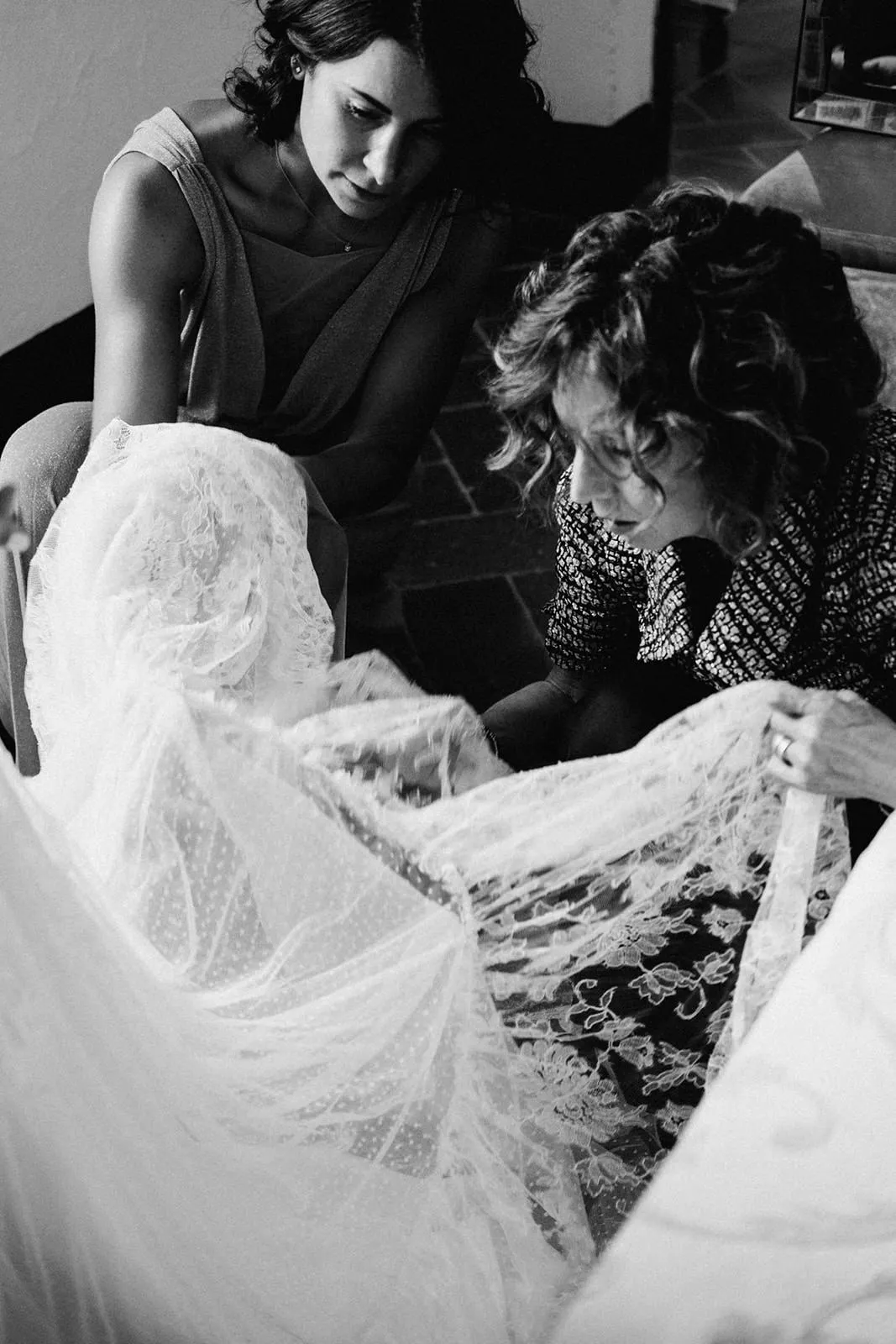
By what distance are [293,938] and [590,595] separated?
2.07 ft

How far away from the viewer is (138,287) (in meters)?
1.65

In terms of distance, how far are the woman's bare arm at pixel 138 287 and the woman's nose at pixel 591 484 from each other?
1.98 feet

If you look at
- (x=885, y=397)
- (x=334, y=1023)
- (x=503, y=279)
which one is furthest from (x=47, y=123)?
(x=334, y=1023)

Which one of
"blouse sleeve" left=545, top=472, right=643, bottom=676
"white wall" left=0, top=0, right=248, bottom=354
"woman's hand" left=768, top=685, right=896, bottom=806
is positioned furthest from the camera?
"white wall" left=0, top=0, right=248, bottom=354

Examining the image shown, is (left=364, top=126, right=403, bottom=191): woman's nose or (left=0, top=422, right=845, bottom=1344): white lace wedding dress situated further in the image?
(left=364, top=126, right=403, bottom=191): woman's nose

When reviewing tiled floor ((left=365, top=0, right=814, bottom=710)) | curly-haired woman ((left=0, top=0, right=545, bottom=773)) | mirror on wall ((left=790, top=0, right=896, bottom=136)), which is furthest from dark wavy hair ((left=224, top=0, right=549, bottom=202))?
mirror on wall ((left=790, top=0, right=896, bottom=136))

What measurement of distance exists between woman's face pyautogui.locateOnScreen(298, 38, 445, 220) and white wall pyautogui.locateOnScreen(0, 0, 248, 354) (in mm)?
1161

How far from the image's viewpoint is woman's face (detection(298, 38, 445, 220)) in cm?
153

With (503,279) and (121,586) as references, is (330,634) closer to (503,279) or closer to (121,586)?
(121,586)

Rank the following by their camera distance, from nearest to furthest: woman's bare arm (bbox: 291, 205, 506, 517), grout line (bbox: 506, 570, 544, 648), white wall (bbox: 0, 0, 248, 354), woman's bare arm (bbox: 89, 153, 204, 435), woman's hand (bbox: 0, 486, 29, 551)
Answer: woman's hand (bbox: 0, 486, 29, 551) < woman's bare arm (bbox: 89, 153, 204, 435) < woman's bare arm (bbox: 291, 205, 506, 517) < grout line (bbox: 506, 570, 544, 648) < white wall (bbox: 0, 0, 248, 354)

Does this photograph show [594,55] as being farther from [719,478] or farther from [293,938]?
[293,938]

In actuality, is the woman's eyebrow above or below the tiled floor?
above

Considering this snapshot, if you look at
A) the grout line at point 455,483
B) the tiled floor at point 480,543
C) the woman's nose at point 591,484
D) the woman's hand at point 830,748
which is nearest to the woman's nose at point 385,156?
A: the tiled floor at point 480,543

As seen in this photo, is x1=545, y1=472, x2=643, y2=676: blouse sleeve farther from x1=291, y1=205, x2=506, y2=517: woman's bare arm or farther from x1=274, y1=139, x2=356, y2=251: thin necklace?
x1=274, y1=139, x2=356, y2=251: thin necklace
